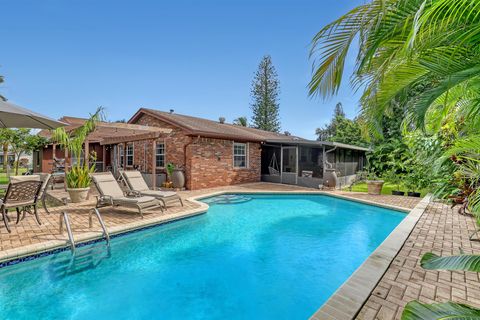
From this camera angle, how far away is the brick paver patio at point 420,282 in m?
2.89

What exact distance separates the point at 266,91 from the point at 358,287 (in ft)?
111

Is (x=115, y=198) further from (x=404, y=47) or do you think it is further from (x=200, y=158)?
(x=404, y=47)

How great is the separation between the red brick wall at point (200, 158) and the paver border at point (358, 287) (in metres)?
9.92

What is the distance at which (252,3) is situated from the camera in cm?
1059

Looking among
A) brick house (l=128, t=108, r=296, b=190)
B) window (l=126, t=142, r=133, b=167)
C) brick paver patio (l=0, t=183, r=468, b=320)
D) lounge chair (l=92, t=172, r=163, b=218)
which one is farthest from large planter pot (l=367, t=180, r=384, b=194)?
window (l=126, t=142, r=133, b=167)

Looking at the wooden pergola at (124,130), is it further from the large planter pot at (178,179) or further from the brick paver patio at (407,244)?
the brick paver patio at (407,244)

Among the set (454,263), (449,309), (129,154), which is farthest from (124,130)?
(449,309)

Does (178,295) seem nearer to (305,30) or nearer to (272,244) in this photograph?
(272,244)

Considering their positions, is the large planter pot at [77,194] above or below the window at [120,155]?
below

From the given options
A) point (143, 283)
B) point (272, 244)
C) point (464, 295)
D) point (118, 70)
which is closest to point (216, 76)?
point (118, 70)

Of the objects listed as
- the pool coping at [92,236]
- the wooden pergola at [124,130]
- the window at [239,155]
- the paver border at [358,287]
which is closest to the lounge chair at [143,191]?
the pool coping at [92,236]

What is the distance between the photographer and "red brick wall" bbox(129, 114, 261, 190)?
522 inches

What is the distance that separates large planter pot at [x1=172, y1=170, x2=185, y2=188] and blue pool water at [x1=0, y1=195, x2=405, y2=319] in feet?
17.4

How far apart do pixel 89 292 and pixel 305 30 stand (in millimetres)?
11897
